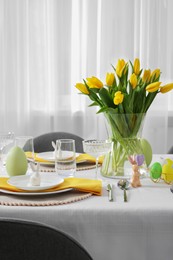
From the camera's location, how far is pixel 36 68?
3.46m

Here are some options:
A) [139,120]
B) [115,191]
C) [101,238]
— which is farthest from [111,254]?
[139,120]

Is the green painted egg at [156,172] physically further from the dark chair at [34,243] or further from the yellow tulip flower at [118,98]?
the dark chair at [34,243]

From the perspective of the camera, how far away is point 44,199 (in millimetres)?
1463

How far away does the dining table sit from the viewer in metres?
1.35

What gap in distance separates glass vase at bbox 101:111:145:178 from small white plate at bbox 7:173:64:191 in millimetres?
250

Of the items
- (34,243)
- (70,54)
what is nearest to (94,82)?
(34,243)

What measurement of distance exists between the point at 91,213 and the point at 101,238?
0.27 feet

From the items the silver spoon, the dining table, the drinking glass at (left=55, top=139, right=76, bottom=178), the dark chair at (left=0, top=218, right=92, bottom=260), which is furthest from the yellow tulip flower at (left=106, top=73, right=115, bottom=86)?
the dark chair at (left=0, top=218, right=92, bottom=260)

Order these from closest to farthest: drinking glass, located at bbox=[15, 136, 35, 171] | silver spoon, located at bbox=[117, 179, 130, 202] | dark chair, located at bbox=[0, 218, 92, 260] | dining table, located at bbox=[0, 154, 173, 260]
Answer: dark chair, located at bbox=[0, 218, 92, 260], dining table, located at bbox=[0, 154, 173, 260], silver spoon, located at bbox=[117, 179, 130, 202], drinking glass, located at bbox=[15, 136, 35, 171]

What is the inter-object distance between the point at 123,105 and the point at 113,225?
0.55m

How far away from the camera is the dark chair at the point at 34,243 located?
0.94 metres

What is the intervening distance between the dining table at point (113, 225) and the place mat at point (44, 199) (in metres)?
0.01

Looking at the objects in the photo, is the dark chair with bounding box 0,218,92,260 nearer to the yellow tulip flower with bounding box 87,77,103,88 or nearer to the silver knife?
the silver knife

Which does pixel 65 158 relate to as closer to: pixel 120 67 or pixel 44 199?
pixel 44 199
